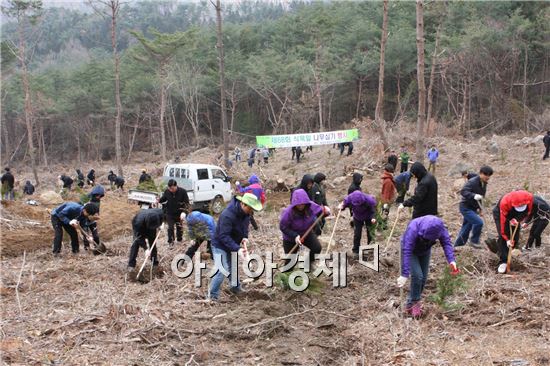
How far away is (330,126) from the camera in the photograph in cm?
4619

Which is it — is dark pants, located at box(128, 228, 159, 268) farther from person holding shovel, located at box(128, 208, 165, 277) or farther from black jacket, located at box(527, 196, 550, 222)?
black jacket, located at box(527, 196, 550, 222)

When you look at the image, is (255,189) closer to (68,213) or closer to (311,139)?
(68,213)

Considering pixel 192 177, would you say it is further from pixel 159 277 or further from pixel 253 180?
pixel 159 277

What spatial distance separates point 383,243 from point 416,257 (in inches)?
132

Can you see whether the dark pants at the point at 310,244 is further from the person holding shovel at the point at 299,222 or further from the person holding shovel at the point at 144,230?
the person holding shovel at the point at 144,230

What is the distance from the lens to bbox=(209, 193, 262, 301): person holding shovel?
6.38 meters

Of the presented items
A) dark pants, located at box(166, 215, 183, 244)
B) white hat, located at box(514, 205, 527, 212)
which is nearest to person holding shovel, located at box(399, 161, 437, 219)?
white hat, located at box(514, 205, 527, 212)

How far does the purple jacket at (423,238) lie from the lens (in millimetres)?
5645

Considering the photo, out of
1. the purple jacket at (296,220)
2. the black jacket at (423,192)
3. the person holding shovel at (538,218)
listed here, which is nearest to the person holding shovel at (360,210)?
the black jacket at (423,192)

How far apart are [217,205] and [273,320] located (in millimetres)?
10310

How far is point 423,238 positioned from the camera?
5738 mm

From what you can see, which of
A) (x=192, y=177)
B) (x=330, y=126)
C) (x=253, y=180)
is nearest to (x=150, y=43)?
(x=330, y=126)

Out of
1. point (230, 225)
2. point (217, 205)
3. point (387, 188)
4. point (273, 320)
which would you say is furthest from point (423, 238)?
point (217, 205)

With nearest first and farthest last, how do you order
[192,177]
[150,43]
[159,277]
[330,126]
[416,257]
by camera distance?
[416,257] < [159,277] < [192,177] < [150,43] < [330,126]
